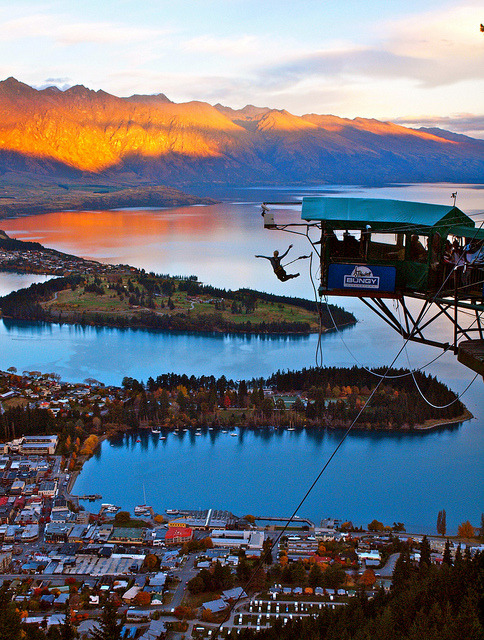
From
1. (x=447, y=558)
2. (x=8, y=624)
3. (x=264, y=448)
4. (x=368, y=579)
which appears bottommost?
(x=264, y=448)

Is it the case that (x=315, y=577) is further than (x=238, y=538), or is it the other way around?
(x=238, y=538)

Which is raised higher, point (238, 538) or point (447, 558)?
point (447, 558)

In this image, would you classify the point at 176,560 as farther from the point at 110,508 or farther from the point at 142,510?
the point at 110,508

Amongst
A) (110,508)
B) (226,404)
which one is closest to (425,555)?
(110,508)

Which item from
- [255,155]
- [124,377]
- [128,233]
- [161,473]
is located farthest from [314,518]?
[255,155]

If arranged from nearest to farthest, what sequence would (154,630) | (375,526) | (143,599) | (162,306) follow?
(154,630) → (143,599) → (375,526) → (162,306)

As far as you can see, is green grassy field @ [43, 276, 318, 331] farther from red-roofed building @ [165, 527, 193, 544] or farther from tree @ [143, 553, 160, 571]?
tree @ [143, 553, 160, 571]

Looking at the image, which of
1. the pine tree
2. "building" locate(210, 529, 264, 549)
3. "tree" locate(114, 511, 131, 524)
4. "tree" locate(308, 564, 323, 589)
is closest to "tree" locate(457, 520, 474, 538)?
the pine tree
